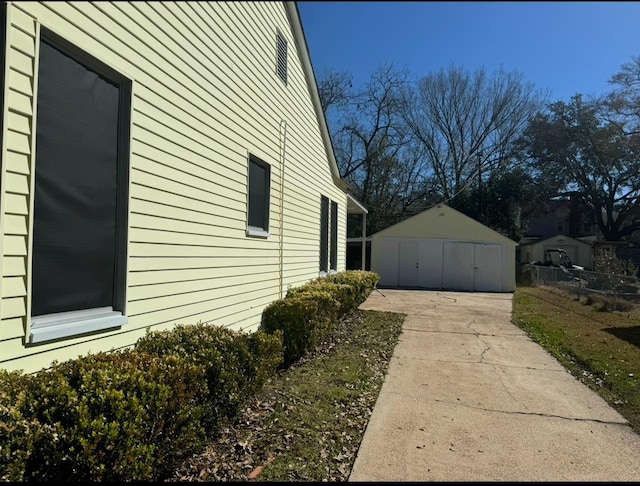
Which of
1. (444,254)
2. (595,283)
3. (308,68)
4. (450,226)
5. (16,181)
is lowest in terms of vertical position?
(595,283)

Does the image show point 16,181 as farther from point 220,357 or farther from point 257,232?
point 257,232

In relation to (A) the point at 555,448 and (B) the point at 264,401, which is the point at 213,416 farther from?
(A) the point at 555,448

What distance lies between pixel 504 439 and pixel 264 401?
2.28m

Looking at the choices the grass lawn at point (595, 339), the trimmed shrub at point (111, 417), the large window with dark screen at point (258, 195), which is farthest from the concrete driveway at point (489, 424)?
the large window with dark screen at point (258, 195)

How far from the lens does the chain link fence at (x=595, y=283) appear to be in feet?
44.3

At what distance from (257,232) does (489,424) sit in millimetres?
4015

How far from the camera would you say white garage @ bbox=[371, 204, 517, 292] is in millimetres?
22422

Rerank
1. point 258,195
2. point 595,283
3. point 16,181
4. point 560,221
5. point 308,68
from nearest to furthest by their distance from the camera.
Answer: point 16,181, point 258,195, point 308,68, point 595,283, point 560,221

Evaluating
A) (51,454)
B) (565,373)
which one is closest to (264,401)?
(51,454)

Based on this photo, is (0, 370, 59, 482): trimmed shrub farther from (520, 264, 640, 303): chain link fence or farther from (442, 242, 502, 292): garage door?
(442, 242, 502, 292): garage door

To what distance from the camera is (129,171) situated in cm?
379

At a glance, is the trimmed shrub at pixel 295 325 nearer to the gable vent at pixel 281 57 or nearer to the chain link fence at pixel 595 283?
the gable vent at pixel 281 57

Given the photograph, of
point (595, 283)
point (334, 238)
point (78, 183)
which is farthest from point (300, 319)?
point (595, 283)

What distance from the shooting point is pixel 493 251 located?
888 inches
